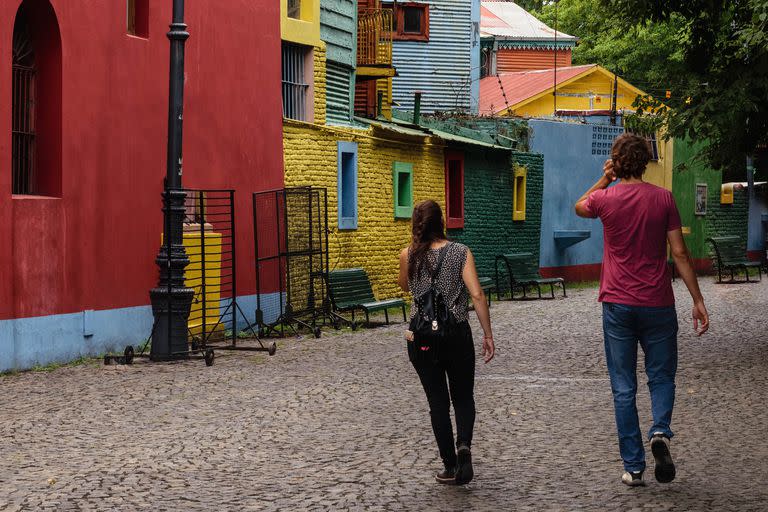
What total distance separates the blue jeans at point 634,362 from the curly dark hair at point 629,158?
73cm

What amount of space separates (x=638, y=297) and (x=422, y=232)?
1220 mm

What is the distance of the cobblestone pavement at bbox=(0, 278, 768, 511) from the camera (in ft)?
25.4

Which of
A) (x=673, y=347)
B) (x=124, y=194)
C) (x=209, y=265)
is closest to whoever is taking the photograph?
(x=673, y=347)

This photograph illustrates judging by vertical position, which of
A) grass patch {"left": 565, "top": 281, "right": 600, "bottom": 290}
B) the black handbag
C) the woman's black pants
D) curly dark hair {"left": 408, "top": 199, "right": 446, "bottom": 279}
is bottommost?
grass patch {"left": 565, "top": 281, "right": 600, "bottom": 290}

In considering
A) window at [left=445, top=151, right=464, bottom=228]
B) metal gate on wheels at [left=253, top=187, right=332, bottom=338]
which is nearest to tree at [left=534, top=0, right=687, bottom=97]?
window at [left=445, top=151, right=464, bottom=228]

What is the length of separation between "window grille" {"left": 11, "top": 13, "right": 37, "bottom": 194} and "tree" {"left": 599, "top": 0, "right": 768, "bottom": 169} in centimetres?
627

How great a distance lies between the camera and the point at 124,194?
55.2 ft

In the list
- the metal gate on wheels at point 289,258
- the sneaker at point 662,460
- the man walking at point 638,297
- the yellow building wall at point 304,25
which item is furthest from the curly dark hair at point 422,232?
the yellow building wall at point 304,25

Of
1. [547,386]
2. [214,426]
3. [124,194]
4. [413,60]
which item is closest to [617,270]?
[214,426]

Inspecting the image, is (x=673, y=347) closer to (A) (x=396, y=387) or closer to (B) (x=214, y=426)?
(B) (x=214, y=426)

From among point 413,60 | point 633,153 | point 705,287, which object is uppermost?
point 413,60

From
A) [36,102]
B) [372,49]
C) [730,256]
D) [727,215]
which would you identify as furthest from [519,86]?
[36,102]

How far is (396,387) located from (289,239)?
27.7ft

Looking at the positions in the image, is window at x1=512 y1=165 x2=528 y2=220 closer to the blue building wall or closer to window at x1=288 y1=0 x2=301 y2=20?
the blue building wall
